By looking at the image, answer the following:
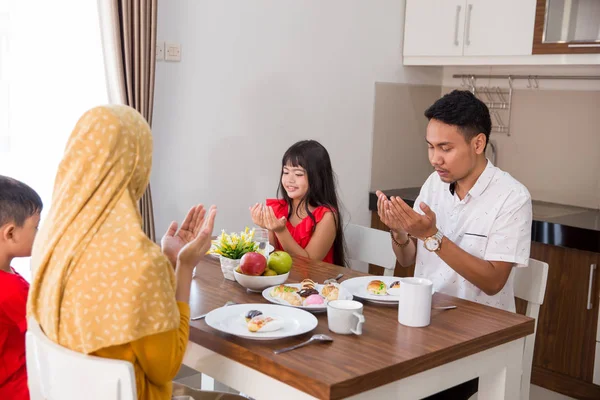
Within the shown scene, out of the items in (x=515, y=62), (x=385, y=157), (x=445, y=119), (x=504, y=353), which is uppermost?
(x=515, y=62)

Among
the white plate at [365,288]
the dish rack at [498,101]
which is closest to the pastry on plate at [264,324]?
the white plate at [365,288]

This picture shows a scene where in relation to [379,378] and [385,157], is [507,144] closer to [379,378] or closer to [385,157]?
[385,157]

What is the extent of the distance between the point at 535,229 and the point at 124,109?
2.12 metres

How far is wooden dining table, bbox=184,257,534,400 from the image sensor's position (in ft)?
4.41

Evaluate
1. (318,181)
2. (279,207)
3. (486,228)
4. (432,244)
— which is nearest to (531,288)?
(486,228)

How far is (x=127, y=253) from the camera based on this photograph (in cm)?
125

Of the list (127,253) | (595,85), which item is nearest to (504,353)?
(127,253)

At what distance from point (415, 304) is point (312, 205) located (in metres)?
1.07

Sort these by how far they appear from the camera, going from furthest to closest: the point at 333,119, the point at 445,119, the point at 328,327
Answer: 1. the point at 333,119
2. the point at 445,119
3. the point at 328,327

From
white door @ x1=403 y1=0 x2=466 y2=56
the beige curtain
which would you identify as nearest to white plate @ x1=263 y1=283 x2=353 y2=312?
the beige curtain

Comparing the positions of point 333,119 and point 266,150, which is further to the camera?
point 333,119

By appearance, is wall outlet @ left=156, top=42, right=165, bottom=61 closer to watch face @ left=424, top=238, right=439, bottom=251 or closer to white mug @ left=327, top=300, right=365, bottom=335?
watch face @ left=424, top=238, right=439, bottom=251

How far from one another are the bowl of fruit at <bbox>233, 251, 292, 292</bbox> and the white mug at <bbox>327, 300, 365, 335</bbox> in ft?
1.11

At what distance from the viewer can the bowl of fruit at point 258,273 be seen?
1862 millimetres
